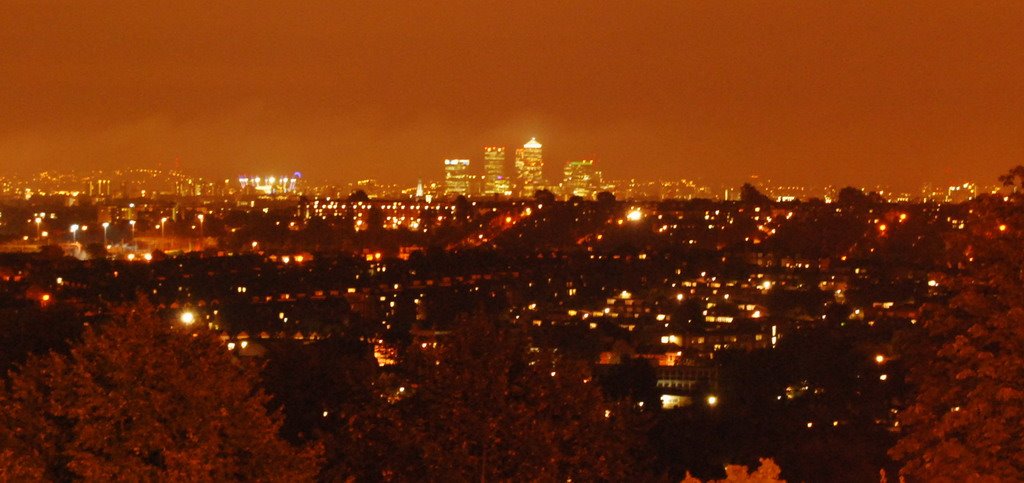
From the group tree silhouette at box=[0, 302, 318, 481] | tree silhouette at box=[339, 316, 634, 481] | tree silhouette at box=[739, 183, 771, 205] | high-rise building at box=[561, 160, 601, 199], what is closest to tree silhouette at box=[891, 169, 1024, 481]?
tree silhouette at box=[339, 316, 634, 481]

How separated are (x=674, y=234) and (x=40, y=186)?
4497cm

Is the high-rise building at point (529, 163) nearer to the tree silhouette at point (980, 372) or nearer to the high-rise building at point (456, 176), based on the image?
the high-rise building at point (456, 176)

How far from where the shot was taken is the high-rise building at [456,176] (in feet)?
241

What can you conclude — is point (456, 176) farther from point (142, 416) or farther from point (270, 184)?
point (142, 416)

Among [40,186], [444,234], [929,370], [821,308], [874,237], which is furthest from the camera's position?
[40,186]

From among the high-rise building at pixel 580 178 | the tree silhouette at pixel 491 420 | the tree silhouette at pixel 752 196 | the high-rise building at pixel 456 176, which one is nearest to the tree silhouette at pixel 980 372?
the tree silhouette at pixel 491 420

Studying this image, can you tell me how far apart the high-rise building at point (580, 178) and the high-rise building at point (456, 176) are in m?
7.58

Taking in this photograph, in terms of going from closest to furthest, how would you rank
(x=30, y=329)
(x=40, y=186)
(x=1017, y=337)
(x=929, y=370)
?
(x=1017, y=337) → (x=929, y=370) → (x=30, y=329) → (x=40, y=186)

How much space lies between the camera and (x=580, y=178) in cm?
6719

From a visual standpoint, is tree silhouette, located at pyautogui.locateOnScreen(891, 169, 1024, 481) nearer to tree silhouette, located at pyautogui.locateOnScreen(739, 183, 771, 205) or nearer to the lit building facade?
tree silhouette, located at pyautogui.locateOnScreen(739, 183, 771, 205)

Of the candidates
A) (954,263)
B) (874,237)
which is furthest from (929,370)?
(874,237)

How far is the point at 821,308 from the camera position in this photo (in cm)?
3053

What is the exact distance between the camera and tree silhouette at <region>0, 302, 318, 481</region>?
18.3 ft

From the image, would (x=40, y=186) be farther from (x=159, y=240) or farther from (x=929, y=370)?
(x=929, y=370)
